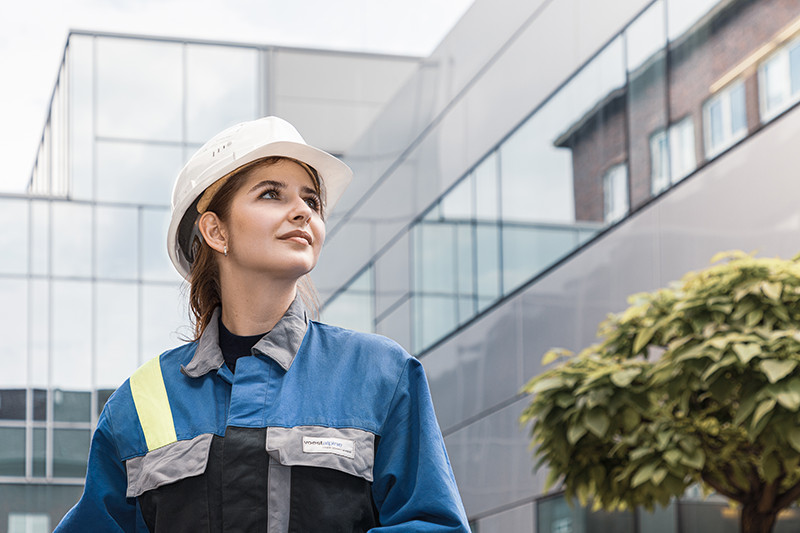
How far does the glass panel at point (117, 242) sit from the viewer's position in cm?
2638

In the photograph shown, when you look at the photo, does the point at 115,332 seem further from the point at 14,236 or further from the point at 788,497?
the point at 788,497

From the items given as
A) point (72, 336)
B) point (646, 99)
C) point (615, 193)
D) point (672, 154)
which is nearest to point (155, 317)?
point (72, 336)

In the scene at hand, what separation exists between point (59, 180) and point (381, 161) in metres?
7.44

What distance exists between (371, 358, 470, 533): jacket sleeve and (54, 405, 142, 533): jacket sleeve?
0.54 meters

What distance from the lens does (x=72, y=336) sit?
2558 centimetres

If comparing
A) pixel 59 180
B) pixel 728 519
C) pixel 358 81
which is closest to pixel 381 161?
pixel 358 81

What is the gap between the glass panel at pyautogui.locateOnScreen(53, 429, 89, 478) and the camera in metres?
24.9

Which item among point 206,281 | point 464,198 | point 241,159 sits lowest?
point 206,281

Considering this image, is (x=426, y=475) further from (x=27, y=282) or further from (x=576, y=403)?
(x=27, y=282)

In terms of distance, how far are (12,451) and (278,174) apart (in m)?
23.1

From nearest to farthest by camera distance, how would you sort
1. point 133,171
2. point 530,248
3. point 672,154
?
1. point 672,154
2. point 530,248
3. point 133,171

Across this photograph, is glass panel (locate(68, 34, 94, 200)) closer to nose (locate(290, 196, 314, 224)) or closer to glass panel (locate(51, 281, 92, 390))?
glass panel (locate(51, 281, 92, 390))

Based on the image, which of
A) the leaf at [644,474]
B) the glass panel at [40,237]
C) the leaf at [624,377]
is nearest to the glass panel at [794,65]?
the leaf at [624,377]

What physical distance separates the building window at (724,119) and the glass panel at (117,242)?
16.6 metres
